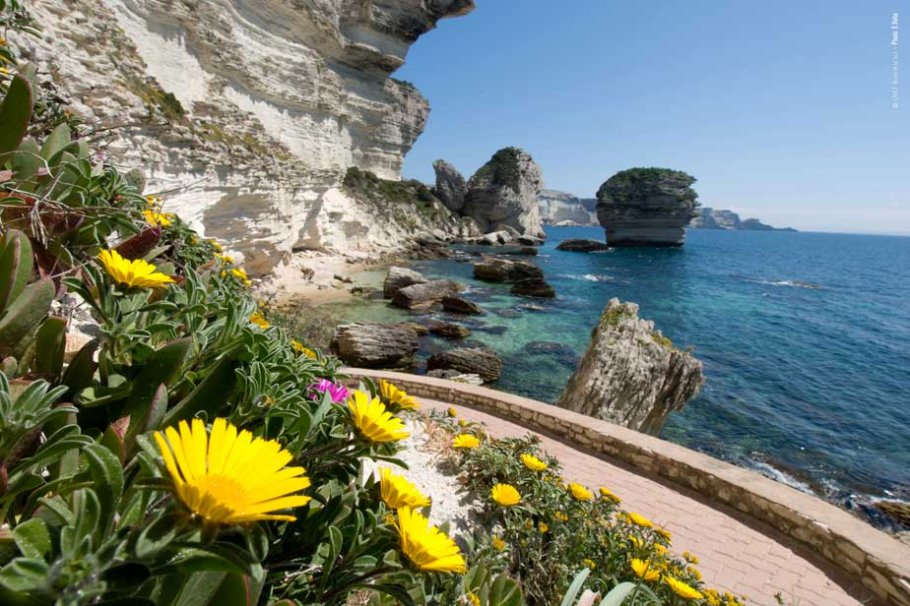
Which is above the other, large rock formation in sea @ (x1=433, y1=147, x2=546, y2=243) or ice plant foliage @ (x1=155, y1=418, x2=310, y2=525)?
large rock formation in sea @ (x1=433, y1=147, x2=546, y2=243)

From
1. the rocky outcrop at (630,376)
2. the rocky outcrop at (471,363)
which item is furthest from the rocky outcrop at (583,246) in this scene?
the rocky outcrop at (630,376)

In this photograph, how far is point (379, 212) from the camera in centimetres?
3444

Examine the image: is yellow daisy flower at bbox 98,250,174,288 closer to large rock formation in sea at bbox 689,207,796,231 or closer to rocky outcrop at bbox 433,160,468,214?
rocky outcrop at bbox 433,160,468,214

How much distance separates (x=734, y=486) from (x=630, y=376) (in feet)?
9.05

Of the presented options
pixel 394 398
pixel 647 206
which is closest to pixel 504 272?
pixel 394 398

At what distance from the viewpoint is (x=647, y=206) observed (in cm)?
5775

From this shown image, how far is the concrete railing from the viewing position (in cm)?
355

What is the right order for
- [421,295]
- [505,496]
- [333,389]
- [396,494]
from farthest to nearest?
1. [421,295]
2. [505,496]
3. [333,389]
4. [396,494]

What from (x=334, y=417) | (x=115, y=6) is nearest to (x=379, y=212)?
(x=115, y=6)

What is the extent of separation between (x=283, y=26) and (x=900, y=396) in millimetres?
29693

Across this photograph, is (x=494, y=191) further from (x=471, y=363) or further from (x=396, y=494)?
(x=396, y=494)

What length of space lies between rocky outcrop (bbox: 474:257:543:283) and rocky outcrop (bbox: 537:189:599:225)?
128 meters

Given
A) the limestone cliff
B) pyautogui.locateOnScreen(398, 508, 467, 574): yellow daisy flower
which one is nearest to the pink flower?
pyautogui.locateOnScreen(398, 508, 467, 574): yellow daisy flower

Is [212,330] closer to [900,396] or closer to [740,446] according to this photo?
[740,446]
